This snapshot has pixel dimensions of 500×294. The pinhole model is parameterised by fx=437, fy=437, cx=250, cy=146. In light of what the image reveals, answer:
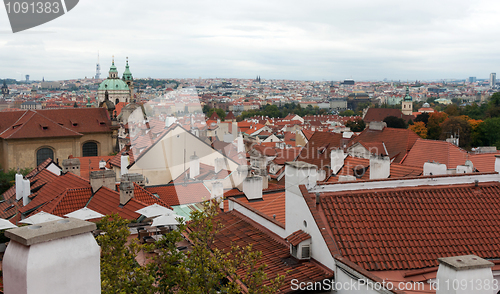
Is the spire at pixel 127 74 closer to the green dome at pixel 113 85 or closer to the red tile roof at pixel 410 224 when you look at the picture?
the green dome at pixel 113 85

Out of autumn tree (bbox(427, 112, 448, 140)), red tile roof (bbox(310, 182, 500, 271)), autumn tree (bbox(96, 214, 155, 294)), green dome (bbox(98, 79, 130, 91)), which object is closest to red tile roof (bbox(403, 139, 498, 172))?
red tile roof (bbox(310, 182, 500, 271))

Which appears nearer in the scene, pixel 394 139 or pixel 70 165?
pixel 70 165

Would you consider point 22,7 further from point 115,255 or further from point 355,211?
point 355,211

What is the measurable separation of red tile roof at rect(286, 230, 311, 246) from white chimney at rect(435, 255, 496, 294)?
99.3 inches

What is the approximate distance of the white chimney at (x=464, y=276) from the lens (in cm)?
495

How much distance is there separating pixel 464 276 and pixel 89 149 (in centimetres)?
4336

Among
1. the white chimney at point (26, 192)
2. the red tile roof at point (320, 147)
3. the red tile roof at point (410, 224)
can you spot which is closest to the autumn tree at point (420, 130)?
the red tile roof at point (320, 147)

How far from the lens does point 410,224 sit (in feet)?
24.8

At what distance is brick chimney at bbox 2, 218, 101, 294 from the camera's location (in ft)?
9.71

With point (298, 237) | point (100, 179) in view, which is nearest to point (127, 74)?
point (100, 179)

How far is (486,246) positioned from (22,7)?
316 inches

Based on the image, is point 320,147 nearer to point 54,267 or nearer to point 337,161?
point 337,161

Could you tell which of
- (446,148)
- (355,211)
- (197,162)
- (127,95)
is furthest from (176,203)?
(127,95)

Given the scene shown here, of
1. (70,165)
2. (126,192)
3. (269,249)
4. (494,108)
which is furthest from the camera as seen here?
(494,108)
